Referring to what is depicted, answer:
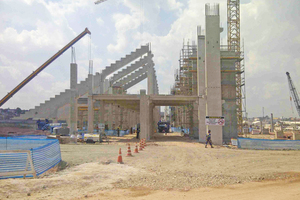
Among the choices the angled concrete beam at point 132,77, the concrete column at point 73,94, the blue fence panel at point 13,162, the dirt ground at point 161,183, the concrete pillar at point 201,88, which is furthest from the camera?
the angled concrete beam at point 132,77

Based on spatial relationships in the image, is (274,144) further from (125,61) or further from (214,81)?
(125,61)

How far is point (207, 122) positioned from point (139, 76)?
1001 inches

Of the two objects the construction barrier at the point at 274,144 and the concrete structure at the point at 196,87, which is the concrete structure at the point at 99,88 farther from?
the construction barrier at the point at 274,144

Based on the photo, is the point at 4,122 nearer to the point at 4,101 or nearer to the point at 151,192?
the point at 4,101

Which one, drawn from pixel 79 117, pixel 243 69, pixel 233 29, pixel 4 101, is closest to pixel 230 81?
pixel 243 69

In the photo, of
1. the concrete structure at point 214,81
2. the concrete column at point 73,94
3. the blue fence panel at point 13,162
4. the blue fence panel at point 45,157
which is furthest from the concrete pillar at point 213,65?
the blue fence panel at point 13,162

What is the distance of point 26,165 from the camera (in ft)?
33.0

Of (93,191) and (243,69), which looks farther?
(243,69)

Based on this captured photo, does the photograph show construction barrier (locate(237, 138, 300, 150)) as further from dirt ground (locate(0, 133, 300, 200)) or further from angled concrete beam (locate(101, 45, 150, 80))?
angled concrete beam (locate(101, 45, 150, 80))

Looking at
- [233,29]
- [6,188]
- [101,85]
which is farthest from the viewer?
[233,29]

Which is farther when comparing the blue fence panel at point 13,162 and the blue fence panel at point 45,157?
the blue fence panel at point 45,157

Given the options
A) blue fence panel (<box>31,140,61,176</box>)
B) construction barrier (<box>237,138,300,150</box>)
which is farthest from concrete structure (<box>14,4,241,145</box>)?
blue fence panel (<box>31,140,61,176</box>)

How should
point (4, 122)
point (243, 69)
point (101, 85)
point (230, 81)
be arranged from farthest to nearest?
point (4, 122) < point (101, 85) < point (243, 69) < point (230, 81)

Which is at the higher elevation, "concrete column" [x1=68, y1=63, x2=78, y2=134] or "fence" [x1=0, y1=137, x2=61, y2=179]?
"concrete column" [x1=68, y1=63, x2=78, y2=134]
